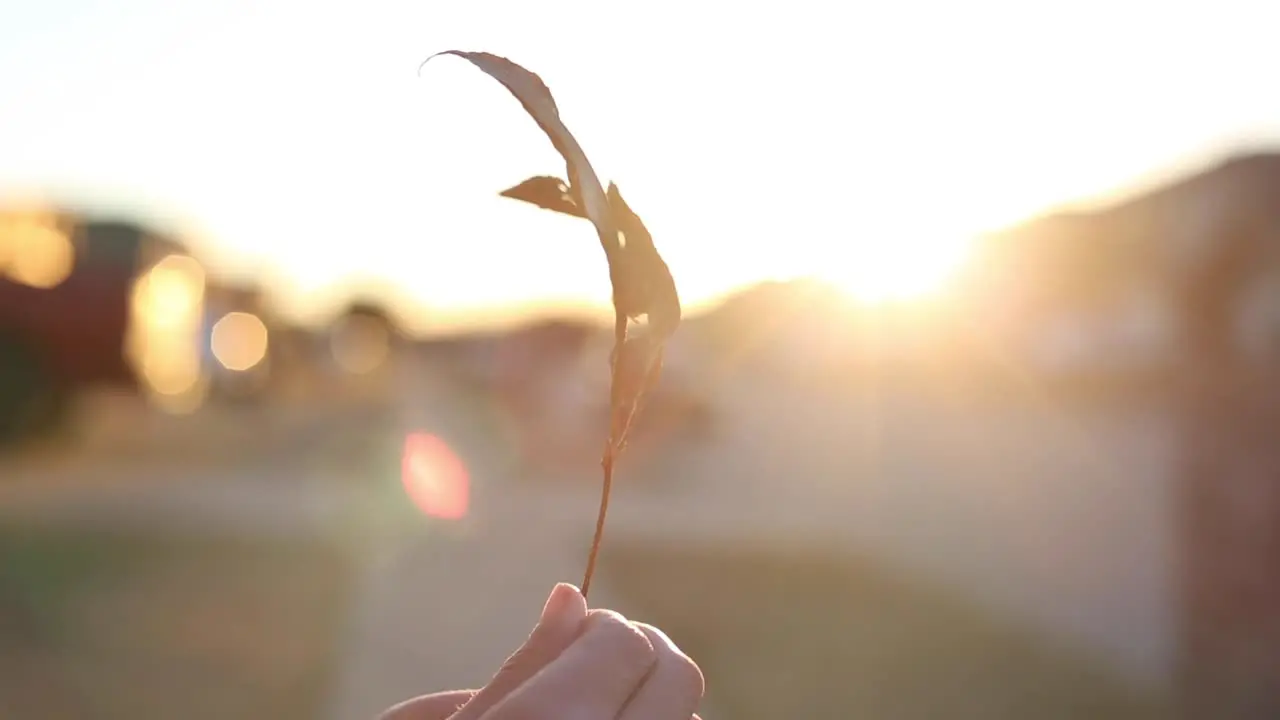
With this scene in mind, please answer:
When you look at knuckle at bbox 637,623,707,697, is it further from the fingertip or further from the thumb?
the fingertip

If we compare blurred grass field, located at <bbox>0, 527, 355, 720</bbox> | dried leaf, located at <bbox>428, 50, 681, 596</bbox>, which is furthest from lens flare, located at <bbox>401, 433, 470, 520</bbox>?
dried leaf, located at <bbox>428, 50, 681, 596</bbox>

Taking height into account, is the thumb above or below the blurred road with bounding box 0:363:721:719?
above

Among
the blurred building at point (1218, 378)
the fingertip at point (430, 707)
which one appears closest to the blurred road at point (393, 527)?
the blurred building at point (1218, 378)

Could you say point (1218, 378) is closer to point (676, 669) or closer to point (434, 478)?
point (676, 669)

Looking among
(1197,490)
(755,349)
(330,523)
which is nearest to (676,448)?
(755,349)

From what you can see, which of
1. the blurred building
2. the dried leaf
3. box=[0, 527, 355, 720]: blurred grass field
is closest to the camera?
the dried leaf
